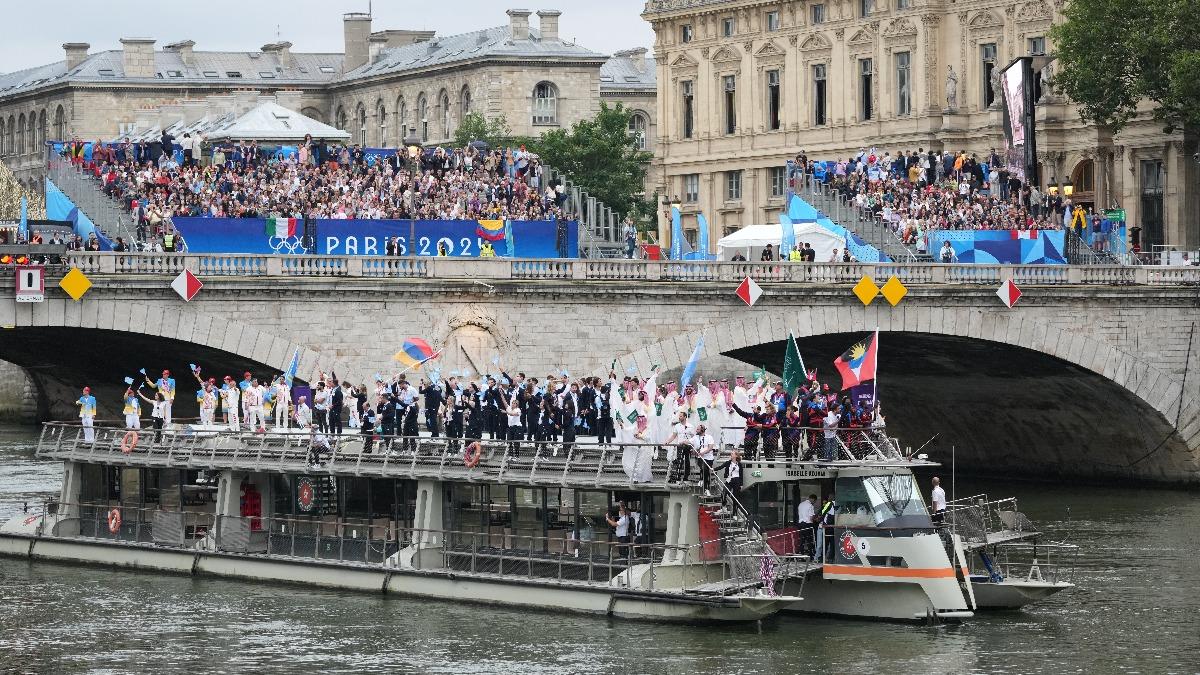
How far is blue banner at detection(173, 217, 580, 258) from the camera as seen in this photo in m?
69.6

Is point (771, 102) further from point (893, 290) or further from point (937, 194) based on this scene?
point (893, 290)

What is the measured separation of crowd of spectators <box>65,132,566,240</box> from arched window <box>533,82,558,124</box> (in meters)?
61.9

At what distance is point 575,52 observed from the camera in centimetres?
14588

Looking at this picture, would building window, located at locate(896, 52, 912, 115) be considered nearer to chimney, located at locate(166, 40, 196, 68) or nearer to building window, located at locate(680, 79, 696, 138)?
building window, located at locate(680, 79, 696, 138)

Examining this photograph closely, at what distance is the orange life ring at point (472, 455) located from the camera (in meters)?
52.2

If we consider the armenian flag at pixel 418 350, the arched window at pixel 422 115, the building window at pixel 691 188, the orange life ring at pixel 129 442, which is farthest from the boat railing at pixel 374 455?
the arched window at pixel 422 115

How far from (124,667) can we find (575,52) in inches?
4052

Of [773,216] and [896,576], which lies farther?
[773,216]

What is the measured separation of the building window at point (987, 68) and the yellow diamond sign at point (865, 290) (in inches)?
1169

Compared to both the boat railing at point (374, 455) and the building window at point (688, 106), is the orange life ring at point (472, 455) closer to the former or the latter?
the boat railing at point (374, 455)

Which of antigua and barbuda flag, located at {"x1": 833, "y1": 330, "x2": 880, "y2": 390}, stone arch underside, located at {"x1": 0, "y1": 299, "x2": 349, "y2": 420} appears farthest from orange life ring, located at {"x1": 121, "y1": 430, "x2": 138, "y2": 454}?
antigua and barbuda flag, located at {"x1": 833, "y1": 330, "x2": 880, "y2": 390}

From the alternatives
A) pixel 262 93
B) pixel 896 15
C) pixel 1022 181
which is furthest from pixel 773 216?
pixel 262 93

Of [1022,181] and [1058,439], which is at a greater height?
[1022,181]

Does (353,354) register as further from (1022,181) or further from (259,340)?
(1022,181)
